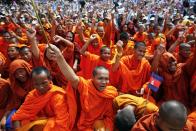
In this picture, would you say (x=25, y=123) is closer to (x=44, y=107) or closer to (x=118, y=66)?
(x=44, y=107)

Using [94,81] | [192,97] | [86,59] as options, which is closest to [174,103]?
[94,81]

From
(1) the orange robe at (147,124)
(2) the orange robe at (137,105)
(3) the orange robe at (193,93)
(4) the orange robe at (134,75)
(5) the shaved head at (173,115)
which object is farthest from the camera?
(4) the orange robe at (134,75)

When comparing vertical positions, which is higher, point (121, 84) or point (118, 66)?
point (118, 66)

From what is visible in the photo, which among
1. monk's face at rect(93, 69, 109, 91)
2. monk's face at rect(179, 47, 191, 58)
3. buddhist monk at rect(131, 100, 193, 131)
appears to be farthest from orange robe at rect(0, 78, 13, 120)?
monk's face at rect(179, 47, 191, 58)

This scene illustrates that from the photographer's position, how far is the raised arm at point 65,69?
4105 mm

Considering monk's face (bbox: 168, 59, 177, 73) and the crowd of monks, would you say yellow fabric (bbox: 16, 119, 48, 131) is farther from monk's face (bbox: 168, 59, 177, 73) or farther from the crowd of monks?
monk's face (bbox: 168, 59, 177, 73)

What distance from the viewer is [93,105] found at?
4.53 m

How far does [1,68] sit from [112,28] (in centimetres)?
495

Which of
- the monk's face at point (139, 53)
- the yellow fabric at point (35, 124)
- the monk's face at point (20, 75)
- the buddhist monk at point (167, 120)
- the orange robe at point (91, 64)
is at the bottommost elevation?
the orange robe at point (91, 64)

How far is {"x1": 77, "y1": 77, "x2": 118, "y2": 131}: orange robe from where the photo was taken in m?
4.45

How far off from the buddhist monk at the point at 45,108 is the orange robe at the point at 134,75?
2.12 m

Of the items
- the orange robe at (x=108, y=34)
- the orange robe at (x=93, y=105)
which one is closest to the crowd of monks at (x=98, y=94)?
the orange robe at (x=93, y=105)

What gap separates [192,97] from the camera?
16.5ft

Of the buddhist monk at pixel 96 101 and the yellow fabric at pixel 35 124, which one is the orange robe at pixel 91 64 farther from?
the yellow fabric at pixel 35 124
